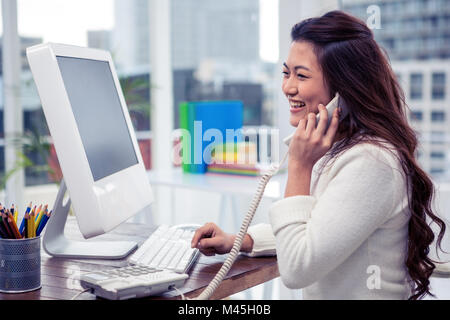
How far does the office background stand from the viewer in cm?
334

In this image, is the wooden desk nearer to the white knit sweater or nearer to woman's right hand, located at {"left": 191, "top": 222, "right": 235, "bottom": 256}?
woman's right hand, located at {"left": 191, "top": 222, "right": 235, "bottom": 256}

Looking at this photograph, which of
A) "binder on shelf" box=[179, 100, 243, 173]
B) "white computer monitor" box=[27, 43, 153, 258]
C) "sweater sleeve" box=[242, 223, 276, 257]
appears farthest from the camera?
"binder on shelf" box=[179, 100, 243, 173]

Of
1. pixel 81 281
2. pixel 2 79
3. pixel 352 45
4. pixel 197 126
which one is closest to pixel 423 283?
pixel 352 45

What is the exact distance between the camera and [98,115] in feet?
4.17

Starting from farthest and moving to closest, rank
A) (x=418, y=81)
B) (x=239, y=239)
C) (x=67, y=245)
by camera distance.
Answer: (x=418, y=81) < (x=67, y=245) < (x=239, y=239)

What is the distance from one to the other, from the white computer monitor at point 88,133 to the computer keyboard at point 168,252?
0.10 metres

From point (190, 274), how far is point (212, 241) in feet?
0.45

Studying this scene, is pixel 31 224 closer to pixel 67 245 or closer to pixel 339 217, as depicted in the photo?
pixel 67 245

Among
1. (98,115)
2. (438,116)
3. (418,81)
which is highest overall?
(98,115)

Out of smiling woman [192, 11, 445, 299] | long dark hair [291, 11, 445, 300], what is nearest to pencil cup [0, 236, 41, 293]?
smiling woman [192, 11, 445, 299]

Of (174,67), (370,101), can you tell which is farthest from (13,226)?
(174,67)

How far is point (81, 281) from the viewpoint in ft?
3.39

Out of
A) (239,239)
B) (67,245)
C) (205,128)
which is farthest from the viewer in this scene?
(205,128)

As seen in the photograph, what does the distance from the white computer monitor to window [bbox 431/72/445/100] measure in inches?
121
